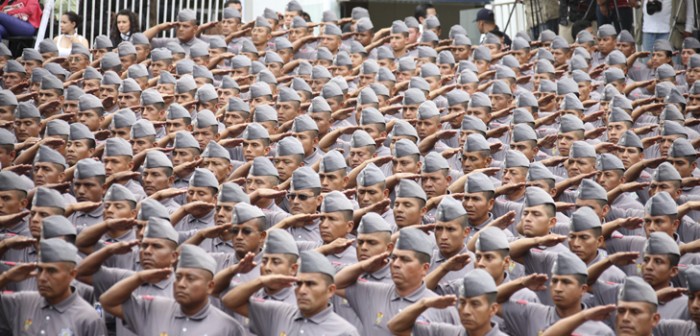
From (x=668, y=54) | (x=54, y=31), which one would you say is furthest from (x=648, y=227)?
(x=54, y=31)

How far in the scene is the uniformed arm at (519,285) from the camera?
8164mm

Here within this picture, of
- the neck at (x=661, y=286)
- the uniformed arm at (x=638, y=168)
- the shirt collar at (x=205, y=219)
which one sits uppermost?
the shirt collar at (x=205, y=219)

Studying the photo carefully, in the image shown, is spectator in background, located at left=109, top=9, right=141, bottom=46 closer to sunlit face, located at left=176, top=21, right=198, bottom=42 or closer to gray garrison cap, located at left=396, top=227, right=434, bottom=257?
sunlit face, located at left=176, top=21, right=198, bottom=42

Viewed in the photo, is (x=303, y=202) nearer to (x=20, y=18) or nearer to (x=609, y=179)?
(x=609, y=179)

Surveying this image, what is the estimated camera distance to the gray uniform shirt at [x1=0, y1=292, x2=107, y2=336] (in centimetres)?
799

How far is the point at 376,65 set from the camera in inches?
585

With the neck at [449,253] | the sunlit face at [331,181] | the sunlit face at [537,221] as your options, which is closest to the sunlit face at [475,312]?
the neck at [449,253]

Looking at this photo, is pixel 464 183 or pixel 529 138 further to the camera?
pixel 529 138

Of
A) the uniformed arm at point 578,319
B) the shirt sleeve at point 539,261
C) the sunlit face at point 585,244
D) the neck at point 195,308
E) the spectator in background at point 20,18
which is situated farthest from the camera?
the spectator in background at point 20,18

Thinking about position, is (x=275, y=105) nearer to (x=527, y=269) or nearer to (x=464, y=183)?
(x=464, y=183)

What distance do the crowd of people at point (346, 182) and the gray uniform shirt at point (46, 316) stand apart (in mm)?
12

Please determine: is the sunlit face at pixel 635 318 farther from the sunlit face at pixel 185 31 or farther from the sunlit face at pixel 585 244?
the sunlit face at pixel 185 31

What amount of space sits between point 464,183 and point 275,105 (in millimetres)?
3038

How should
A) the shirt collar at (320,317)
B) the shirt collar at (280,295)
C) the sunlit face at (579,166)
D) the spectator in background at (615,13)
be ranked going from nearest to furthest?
the shirt collar at (320,317) → the shirt collar at (280,295) → the sunlit face at (579,166) → the spectator in background at (615,13)
